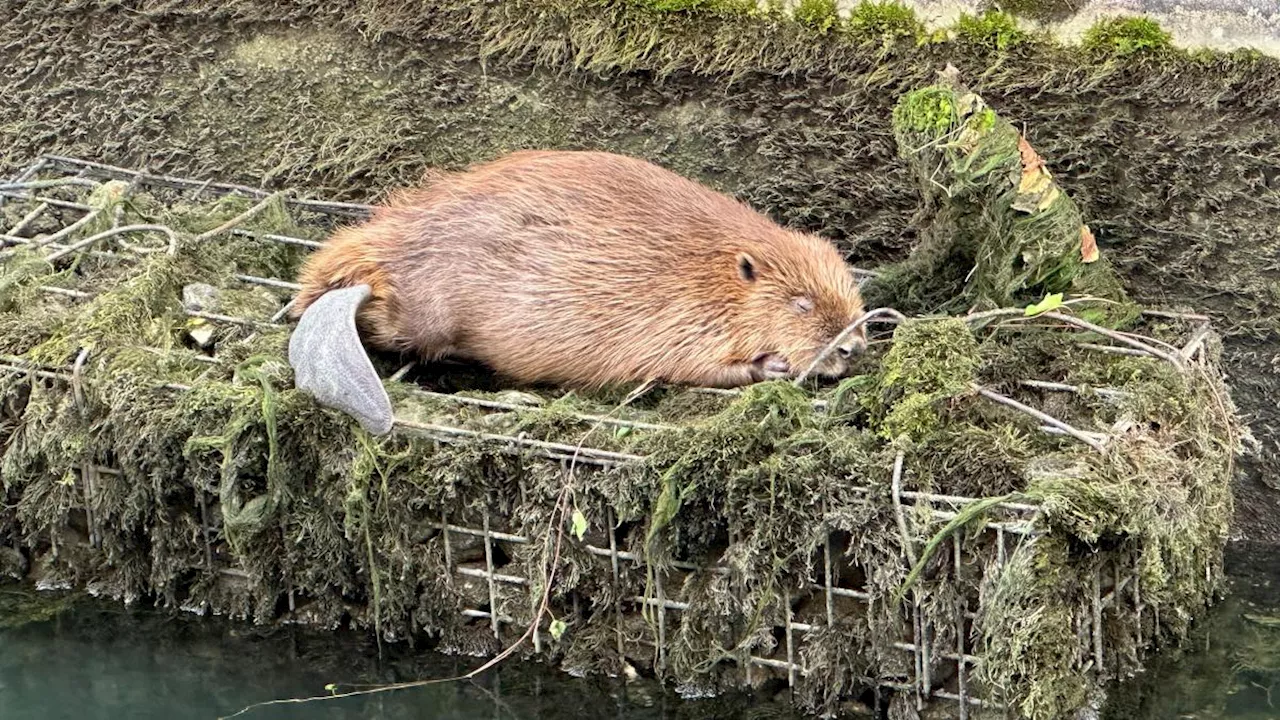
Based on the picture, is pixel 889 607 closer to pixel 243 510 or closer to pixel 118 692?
pixel 243 510

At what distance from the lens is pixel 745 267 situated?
420cm

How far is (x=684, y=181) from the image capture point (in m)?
4.38

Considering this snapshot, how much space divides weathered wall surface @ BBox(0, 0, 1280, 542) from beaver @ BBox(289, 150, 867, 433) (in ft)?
2.12

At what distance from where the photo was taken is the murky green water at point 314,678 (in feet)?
12.7

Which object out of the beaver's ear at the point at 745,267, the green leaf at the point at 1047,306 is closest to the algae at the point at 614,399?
the green leaf at the point at 1047,306

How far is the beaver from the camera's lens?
13.8 ft

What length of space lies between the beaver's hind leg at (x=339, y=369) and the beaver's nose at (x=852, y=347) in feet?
3.42

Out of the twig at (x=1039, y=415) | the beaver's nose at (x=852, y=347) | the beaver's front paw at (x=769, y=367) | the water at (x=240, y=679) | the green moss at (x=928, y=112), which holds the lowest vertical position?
the water at (x=240, y=679)

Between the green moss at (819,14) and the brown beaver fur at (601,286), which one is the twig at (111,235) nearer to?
the brown beaver fur at (601,286)

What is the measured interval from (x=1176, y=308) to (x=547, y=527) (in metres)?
1.94

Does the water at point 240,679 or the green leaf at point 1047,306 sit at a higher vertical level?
the green leaf at point 1047,306

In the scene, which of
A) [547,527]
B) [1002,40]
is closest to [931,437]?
[547,527]

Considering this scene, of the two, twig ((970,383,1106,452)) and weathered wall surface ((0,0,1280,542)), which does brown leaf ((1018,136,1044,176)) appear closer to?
weathered wall surface ((0,0,1280,542))

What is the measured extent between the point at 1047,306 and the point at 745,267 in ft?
2.37
